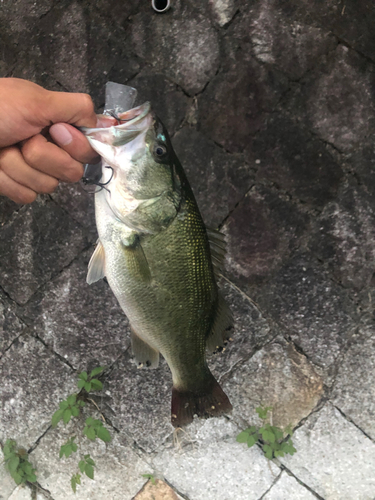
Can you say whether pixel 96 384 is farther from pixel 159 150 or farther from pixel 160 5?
pixel 160 5

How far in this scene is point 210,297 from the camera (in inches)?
80.1

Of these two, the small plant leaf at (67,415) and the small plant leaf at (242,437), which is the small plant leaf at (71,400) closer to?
the small plant leaf at (67,415)

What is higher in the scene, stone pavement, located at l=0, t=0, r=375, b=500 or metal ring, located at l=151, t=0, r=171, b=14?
metal ring, located at l=151, t=0, r=171, b=14

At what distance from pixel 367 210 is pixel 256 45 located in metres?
1.74

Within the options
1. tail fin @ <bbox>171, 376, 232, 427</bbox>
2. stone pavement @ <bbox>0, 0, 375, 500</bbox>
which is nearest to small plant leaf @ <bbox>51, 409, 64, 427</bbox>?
stone pavement @ <bbox>0, 0, 375, 500</bbox>

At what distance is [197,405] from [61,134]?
1910 mm

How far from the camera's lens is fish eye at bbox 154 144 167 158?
5.86 feet

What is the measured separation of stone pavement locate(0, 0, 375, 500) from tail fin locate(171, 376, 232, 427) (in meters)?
0.73

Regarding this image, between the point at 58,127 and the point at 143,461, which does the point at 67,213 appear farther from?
the point at 143,461

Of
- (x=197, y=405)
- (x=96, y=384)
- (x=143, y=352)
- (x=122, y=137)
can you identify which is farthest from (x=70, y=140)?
(x=96, y=384)

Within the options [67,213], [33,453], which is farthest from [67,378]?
[67,213]

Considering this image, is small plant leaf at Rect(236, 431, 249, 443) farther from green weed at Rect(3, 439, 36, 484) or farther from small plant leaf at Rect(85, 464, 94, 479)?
green weed at Rect(3, 439, 36, 484)

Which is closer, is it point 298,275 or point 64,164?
point 64,164

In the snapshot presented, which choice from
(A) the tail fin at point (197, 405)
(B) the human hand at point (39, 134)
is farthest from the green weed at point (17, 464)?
(B) the human hand at point (39, 134)
